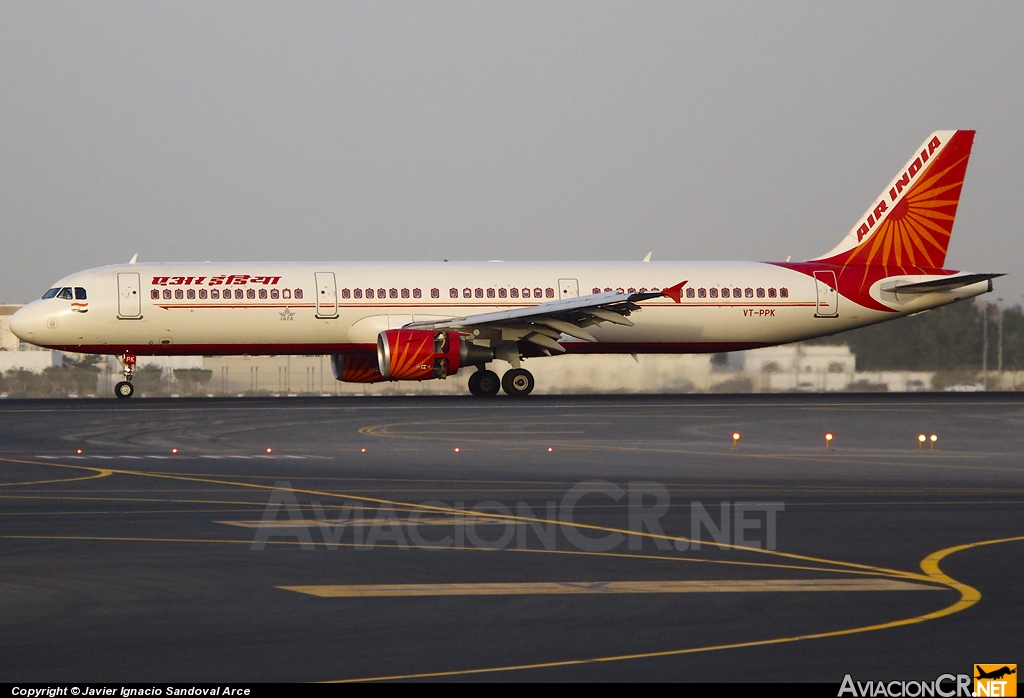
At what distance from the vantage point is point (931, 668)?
334 inches

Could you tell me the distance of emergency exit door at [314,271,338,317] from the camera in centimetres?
4038

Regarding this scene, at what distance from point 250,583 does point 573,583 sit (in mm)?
2769

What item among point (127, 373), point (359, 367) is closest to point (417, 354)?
point (359, 367)

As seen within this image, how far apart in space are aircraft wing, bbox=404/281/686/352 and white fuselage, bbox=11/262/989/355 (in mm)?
1290

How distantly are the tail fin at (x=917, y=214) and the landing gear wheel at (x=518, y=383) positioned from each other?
454 inches

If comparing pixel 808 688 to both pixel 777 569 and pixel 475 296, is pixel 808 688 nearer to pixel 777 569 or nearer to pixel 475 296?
pixel 777 569

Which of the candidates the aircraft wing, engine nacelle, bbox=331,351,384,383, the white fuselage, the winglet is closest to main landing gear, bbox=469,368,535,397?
the aircraft wing

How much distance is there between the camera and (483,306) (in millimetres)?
41344

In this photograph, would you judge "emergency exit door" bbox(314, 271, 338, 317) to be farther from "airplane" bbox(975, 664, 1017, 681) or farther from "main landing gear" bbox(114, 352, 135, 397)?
"airplane" bbox(975, 664, 1017, 681)

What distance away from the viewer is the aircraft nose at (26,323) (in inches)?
1572

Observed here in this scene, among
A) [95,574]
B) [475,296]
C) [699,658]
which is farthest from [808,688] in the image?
[475,296]

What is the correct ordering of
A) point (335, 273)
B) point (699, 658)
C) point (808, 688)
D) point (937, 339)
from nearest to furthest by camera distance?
1. point (808, 688)
2. point (699, 658)
3. point (335, 273)
4. point (937, 339)

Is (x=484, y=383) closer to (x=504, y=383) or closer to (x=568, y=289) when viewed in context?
(x=504, y=383)

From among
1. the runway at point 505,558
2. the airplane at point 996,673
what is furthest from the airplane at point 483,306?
the airplane at point 996,673
